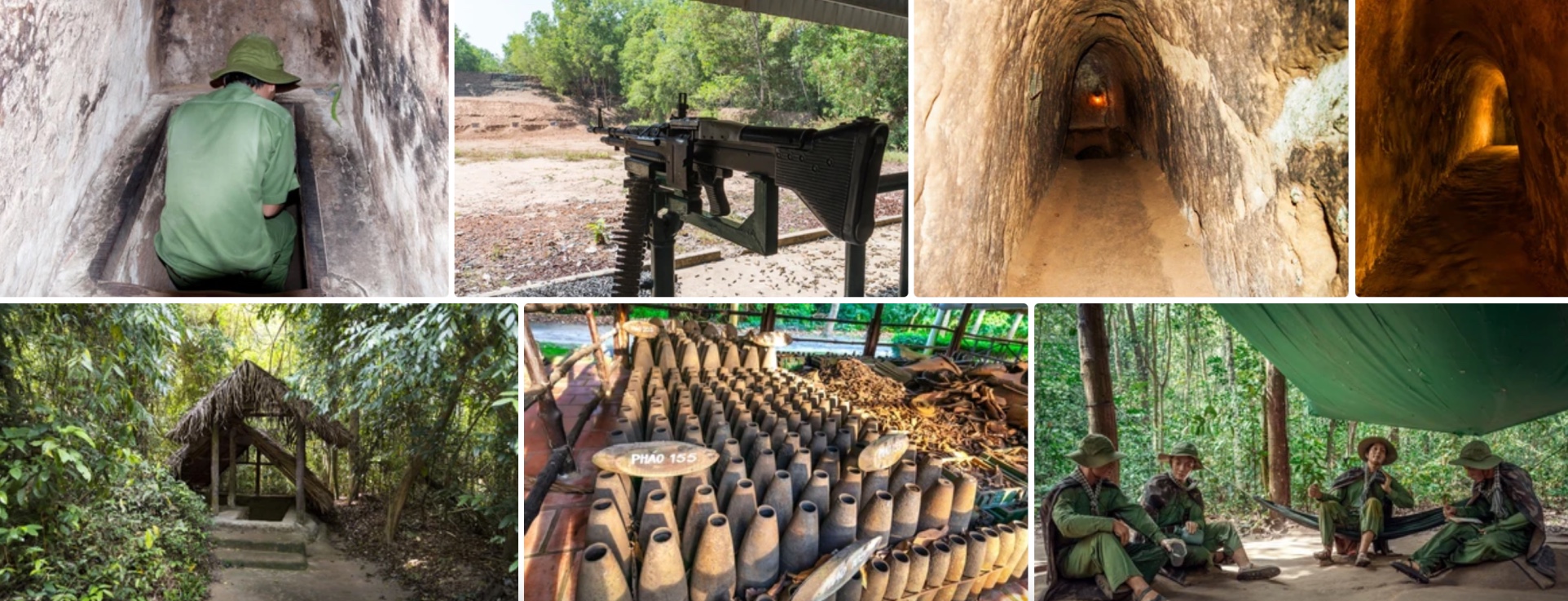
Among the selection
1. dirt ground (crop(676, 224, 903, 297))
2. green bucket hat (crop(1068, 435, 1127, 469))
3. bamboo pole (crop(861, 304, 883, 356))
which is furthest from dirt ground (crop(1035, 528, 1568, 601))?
dirt ground (crop(676, 224, 903, 297))

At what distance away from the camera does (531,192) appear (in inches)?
67.3

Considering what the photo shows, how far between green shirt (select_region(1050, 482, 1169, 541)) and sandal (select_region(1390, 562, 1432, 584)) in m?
0.70

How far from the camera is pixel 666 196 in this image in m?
1.96

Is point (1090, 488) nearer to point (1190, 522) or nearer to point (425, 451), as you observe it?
point (1190, 522)

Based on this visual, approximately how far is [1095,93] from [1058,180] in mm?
2421

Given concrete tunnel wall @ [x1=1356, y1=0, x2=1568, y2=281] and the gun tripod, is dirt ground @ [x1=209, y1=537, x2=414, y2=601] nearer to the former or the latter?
the gun tripod

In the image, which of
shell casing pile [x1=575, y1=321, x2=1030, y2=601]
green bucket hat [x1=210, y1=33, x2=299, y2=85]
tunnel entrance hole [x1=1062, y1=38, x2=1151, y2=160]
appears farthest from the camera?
tunnel entrance hole [x1=1062, y1=38, x2=1151, y2=160]

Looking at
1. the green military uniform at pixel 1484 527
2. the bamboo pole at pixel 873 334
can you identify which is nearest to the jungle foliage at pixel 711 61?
the bamboo pole at pixel 873 334

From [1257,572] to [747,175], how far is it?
182 cm

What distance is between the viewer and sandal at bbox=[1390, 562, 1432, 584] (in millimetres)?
2299

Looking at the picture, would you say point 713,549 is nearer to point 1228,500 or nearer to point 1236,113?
point 1228,500

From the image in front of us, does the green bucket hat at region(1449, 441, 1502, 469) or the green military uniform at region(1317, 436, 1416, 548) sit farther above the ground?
the green bucket hat at region(1449, 441, 1502, 469)

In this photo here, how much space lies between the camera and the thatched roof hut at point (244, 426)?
2318 mm

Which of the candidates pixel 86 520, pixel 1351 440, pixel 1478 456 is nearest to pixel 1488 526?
pixel 1478 456
